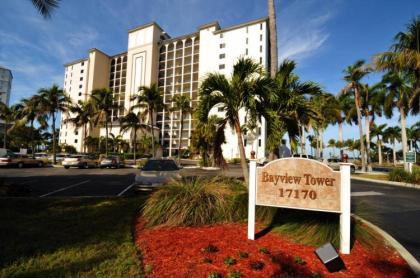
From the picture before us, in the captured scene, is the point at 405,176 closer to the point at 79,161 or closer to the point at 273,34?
the point at 273,34

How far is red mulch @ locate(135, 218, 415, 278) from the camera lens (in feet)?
11.2

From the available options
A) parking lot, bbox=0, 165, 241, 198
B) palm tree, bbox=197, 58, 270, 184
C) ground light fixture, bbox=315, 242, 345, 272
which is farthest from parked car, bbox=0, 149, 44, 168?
ground light fixture, bbox=315, 242, 345, 272

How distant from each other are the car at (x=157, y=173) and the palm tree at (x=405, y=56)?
15.4m

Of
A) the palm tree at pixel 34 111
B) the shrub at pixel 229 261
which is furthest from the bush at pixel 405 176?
the palm tree at pixel 34 111

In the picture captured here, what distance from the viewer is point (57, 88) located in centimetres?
2952

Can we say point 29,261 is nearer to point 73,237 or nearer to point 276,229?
point 73,237

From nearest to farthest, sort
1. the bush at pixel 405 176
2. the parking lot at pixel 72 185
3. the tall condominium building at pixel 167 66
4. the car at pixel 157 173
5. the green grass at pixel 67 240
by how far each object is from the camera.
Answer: the green grass at pixel 67 240 < the car at pixel 157 173 < the parking lot at pixel 72 185 < the bush at pixel 405 176 < the tall condominium building at pixel 167 66

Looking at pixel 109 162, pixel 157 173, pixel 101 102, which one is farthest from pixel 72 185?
pixel 101 102

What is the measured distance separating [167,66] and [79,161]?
169 feet

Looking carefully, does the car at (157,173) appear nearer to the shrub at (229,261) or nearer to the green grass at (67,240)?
the green grass at (67,240)

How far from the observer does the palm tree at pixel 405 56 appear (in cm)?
1502

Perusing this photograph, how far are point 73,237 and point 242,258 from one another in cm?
331

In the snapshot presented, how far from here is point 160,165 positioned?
35.5 feet

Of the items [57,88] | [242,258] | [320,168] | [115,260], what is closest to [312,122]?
[320,168]
